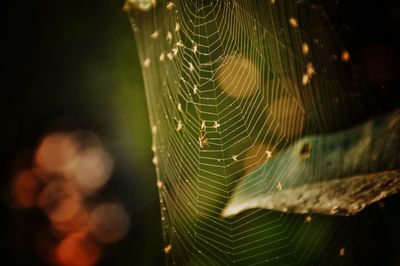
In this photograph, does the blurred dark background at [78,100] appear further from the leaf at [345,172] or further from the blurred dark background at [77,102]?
the leaf at [345,172]

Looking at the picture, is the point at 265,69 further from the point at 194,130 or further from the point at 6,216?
the point at 6,216

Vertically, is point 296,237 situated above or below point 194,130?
below

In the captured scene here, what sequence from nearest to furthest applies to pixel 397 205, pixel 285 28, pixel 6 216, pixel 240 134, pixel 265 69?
pixel 397 205 < pixel 285 28 < pixel 265 69 < pixel 240 134 < pixel 6 216

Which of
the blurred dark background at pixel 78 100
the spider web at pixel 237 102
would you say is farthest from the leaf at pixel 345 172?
the blurred dark background at pixel 78 100

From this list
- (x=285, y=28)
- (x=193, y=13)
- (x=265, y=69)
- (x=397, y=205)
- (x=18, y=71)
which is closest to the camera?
(x=397, y=205)

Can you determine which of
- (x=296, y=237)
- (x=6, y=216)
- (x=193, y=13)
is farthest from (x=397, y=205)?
(x=6, y=216)

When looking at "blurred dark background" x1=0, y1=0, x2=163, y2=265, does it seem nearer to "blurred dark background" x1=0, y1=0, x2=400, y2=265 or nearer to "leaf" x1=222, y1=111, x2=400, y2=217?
"blurred dark background" x1=0, y1=0, x2=400, y2=265
